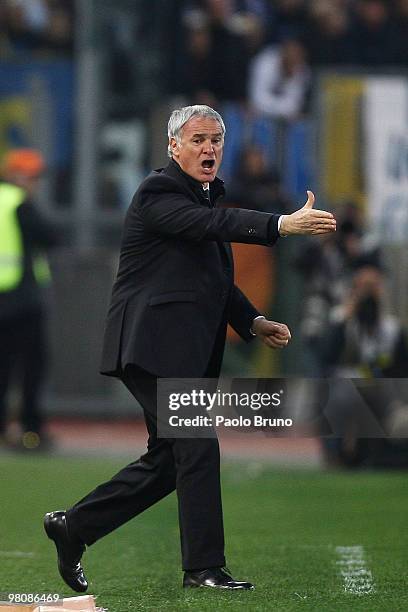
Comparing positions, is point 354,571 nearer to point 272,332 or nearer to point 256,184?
point 272,332

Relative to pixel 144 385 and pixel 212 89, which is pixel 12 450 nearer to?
pixel 212 89

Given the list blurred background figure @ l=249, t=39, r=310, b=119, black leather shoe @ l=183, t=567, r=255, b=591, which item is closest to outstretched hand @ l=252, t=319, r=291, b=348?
black leather shoe @ l=183, t=567, r=255, b=591

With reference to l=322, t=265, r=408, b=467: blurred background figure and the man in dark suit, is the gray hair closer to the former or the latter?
the man in dark suit

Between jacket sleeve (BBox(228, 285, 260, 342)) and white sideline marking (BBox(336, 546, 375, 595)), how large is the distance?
1.04 meters

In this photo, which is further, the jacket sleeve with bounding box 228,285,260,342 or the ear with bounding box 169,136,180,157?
the jacket sleeve with bounding box 228,285,260,342

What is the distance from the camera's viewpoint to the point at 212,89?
15.9 m

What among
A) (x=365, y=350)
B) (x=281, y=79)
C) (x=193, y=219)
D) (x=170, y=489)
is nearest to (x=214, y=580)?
(x=170, y=489)

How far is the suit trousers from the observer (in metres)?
6.40

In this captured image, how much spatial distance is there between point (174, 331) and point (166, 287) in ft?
0.55

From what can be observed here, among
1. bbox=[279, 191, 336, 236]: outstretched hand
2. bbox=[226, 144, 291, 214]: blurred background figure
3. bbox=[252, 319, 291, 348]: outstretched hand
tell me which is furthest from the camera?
bbox=[226, 144, 291, 214]: blurred background figure

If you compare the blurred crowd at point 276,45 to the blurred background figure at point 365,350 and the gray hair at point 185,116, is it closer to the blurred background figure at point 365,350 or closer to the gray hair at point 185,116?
the blurred background figure at point 365,350

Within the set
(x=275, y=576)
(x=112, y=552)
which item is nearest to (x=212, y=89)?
(x=112, y=552)

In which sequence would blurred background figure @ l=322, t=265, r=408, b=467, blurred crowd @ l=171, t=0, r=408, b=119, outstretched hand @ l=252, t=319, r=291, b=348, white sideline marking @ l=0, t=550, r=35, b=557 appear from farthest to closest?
blurred crowd @ l=171, t=0, r=408, b=119
blurred background figure @ l=322, t=265, r=408, b=467
white sideline marking @ l=0, t=550, r=35, b=557
outstretched hand @ l=252, t=319, r=291, b=348

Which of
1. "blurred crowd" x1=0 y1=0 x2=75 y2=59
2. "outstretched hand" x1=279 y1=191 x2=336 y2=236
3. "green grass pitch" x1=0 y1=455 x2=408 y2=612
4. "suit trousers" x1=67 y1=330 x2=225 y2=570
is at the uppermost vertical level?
"blurred crowd" x1=0 y1=0 x2=75 y2=59
